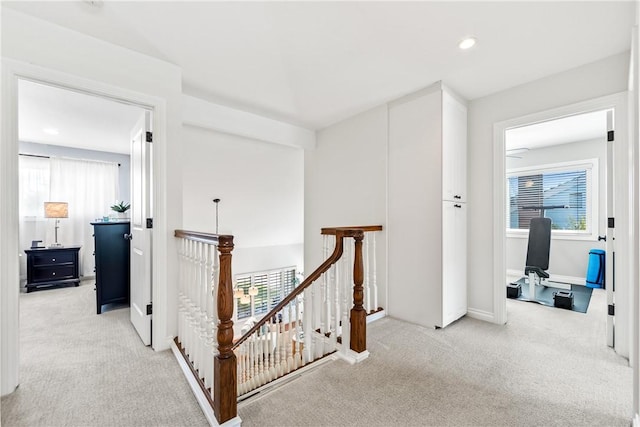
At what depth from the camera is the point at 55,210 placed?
14.5ft

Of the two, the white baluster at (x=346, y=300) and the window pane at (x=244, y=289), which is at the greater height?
the white baluster at (x=346, y=300)

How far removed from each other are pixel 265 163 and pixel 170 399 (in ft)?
13.1

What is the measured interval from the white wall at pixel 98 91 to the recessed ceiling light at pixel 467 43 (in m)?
2.30

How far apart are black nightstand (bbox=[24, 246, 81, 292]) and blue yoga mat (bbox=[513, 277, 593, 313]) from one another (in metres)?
6.70

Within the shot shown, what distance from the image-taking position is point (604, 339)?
95.0 inches

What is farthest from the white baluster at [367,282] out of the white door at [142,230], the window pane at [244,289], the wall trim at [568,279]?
the wall trim at [568,279]

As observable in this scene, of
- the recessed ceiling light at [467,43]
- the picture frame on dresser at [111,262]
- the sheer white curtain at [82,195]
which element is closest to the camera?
the recessed ceiling light at [467,43]

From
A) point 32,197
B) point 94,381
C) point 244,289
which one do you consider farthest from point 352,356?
point 32,197

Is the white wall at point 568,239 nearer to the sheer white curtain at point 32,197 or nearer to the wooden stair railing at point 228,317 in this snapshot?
the wooden stair railing at point 228,317

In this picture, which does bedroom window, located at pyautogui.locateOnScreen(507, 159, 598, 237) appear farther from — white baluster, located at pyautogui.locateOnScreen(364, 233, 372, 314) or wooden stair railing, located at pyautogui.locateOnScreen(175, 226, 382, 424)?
wooden stair railing, located at pyautogui.locateOnScreen(175, 226, 382, 424)

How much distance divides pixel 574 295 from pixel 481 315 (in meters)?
2.11

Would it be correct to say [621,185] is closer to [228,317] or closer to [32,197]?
[228,317]

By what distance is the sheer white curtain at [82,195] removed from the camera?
4.88 m

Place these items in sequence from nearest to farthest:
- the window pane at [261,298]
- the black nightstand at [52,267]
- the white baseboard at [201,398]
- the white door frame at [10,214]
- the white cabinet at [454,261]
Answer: the white baseboard at [201,398], the white door frame at [10,214], the white cabinet at [454,261], the black nightstand at [52,267], the window pane at [261,298]
